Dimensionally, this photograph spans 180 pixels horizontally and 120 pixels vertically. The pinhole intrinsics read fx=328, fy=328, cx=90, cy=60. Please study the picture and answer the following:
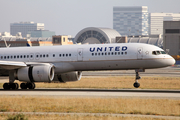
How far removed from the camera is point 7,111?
2319 centimetres

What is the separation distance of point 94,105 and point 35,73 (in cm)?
1352

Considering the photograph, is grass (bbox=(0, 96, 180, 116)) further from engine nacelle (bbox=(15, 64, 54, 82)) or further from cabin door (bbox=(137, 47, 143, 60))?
cabin door (bbox=(137, 47, 143, 60))

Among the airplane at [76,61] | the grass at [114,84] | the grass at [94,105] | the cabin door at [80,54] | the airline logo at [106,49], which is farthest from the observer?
the grass at [114,84]

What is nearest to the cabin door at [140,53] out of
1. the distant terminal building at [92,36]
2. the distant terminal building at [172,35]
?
the distant terminal building at [172,35]

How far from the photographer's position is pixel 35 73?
36.6m

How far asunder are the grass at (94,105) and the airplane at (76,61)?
842cm

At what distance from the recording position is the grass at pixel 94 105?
2252 cm

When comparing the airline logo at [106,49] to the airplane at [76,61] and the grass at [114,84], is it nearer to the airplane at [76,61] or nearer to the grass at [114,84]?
the airplane at [76,61]

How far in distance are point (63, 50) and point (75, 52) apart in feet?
5.22

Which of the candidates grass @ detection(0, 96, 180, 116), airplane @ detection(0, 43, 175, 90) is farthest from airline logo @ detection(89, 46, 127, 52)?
grass @ detection(0, 96, 180, 116)

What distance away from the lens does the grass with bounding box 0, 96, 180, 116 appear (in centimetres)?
2252

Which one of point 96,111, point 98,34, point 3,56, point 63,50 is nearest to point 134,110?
point 96,111

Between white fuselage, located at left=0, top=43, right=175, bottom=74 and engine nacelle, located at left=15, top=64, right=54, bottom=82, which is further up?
white fuselage, located at left=0, top=43, right=175, bottom=74

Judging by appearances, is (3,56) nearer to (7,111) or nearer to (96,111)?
(7,111)
